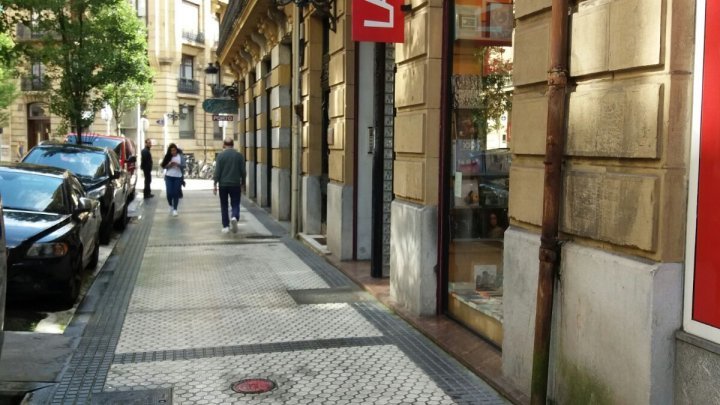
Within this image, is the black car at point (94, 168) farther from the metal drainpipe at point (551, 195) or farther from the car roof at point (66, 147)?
the metal drainpipe at point (551, 195)

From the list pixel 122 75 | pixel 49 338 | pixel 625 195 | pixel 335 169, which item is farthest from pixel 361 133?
pixel 122 75

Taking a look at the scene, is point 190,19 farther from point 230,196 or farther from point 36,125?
point 230,196

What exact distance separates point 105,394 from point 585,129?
372 centimetres

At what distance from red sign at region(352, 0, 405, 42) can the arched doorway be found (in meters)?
53.5

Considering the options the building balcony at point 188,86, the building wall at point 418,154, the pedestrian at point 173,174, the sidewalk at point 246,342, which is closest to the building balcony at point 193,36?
the building balcony at point 188,86

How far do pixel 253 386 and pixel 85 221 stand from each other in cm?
442

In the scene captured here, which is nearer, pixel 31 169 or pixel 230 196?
pixel 31 169

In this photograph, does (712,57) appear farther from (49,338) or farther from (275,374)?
(49,338)

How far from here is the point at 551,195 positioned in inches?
177

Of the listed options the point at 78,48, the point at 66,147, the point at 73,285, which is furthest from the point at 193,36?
the point at 73,285

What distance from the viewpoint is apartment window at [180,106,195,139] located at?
187 feet

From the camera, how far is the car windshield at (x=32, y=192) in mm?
8305

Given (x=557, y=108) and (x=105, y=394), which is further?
(x=105, y=394)

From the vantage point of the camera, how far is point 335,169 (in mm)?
11016
